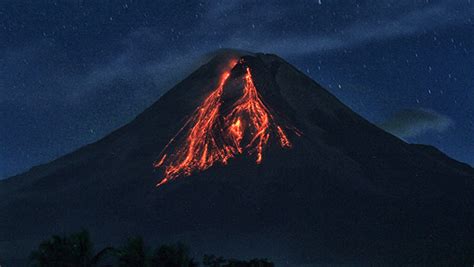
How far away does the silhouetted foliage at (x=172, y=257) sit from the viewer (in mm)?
40656

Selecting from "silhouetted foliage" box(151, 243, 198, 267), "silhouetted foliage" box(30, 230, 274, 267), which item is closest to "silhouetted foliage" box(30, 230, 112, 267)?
"silhouetted foliage" box(30, 230, 274, 267)

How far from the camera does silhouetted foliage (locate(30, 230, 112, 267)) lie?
38531 mm

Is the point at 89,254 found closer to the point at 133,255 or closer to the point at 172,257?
the point at 133,255

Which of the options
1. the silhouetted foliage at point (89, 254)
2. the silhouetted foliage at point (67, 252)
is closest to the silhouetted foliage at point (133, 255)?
the silhouetted foliage at point (89, 254)

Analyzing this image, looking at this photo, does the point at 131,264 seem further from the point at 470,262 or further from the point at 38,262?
the point at 470,262

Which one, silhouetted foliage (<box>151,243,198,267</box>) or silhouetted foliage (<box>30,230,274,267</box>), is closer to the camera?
silhouetted foliage (<box>30,230,274,267</box>)

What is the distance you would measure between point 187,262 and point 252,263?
16.5 feet

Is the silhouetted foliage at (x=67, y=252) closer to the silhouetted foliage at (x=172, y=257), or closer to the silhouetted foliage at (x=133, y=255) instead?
the silhouetted foliage at (x=133, y=255)

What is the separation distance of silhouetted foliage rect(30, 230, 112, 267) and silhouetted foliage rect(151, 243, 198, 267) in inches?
117

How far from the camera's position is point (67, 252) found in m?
38.9

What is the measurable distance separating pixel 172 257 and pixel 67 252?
4848 millimetres

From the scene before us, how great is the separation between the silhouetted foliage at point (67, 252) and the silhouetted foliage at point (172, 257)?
297 centimetres

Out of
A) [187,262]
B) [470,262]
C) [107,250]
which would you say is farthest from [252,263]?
[470,262]

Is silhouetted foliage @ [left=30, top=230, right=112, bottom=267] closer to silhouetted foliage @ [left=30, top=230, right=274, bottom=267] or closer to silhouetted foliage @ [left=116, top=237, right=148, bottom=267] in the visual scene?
silhouetted foliage @ [left=30, top=230, right=274, bottom=267]
